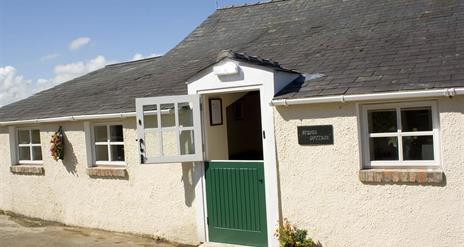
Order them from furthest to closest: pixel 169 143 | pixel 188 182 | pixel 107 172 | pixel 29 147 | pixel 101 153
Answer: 1. pixel 29 147
2. pixel 101 153
3. pixel 107 172
4. pixel 169 143
5. pixel 188 182

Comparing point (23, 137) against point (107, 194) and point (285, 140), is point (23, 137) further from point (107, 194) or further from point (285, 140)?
point (285, 140)

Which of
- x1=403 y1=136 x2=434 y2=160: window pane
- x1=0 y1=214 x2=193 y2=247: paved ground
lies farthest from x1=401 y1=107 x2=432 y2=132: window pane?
x1=0 y1=214 x2=193 y2=247: paved ground

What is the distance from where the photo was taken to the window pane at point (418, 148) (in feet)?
23.9

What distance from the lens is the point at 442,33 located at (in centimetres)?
877

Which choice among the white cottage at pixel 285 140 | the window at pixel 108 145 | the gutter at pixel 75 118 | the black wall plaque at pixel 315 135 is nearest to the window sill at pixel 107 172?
the white cottage at pixel 285 140

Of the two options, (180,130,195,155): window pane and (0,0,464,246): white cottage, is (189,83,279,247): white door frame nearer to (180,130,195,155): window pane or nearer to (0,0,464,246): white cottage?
(0,0,464,246): white cottage

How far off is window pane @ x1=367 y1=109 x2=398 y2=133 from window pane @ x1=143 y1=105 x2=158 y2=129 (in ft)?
12.0

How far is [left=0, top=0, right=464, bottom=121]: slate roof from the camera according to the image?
7730mm

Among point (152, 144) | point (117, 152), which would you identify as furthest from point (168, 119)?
point (117, 152)

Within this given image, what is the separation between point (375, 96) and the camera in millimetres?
7148

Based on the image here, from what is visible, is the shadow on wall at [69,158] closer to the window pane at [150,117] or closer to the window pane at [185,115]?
the window pane at [150,117]

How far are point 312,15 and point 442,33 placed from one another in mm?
4414

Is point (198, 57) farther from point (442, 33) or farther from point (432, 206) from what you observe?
point (432, 206)

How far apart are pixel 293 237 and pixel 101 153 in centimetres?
510
